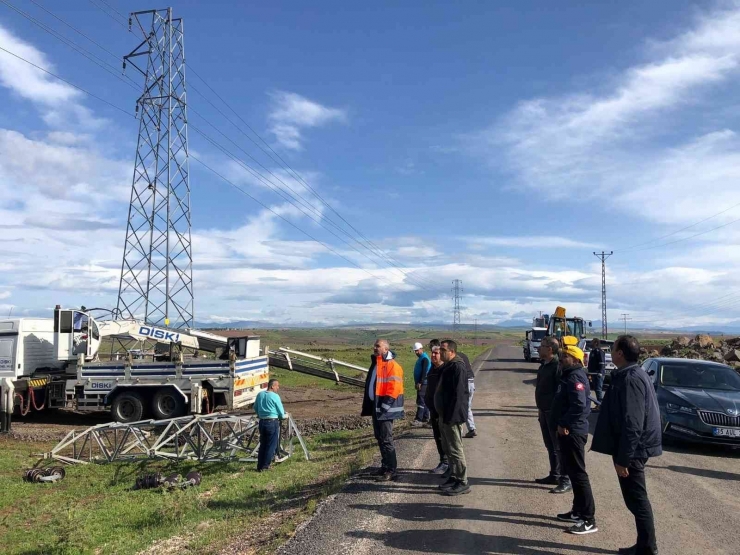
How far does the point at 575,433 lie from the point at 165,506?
5704 mm

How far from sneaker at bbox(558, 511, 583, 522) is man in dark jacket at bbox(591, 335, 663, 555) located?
2.32ft

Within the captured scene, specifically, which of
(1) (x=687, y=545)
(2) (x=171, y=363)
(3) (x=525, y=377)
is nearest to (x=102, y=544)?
(1) (x=687, y=545)

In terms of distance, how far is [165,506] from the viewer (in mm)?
8195

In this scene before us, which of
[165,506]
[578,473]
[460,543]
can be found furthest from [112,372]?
[578,473]

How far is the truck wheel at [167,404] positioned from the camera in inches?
599

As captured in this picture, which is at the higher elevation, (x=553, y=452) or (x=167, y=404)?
(x=553, y=452)

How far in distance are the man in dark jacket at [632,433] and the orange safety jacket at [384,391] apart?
295cm

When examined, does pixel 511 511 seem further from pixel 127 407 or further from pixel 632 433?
pixel 127 407

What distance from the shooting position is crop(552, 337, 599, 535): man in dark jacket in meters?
5.63

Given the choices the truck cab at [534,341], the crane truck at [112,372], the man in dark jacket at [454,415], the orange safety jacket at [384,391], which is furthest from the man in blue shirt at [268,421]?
the truck cab at [534,341]

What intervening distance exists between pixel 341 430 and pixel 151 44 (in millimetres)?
16054

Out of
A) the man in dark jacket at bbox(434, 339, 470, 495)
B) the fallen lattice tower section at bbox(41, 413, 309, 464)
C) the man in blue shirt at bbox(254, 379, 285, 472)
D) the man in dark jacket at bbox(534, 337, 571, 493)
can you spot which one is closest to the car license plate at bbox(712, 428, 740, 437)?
the man in dark jacket at bbox(534, 337, 571, 493)

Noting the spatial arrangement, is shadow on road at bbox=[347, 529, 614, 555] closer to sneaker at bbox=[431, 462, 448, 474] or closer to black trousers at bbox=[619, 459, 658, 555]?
black trousers at bbox=[619, 459, 658, 555]

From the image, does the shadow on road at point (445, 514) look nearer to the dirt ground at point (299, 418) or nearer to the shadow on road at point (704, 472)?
the shadow on road at point (704, 472)
